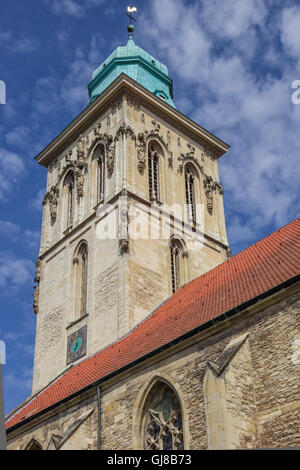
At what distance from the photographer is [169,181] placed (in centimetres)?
2361

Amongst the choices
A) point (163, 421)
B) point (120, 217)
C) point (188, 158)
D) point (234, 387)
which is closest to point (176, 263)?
point (120, 217)

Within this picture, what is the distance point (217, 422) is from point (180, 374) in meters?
2.07

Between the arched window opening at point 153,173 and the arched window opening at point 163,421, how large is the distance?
9.96 meters

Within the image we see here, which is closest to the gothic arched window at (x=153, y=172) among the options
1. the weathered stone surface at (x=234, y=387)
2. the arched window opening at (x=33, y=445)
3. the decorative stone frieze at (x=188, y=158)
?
the decorative stone frieze at (x=188, y=158)

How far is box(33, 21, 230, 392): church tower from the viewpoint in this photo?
20438 mm

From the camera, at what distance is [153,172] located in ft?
76.9

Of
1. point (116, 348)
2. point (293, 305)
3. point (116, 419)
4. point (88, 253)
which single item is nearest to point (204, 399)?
point (293, 305)

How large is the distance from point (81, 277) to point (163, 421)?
1002 cm

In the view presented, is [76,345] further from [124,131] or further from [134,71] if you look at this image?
[134,71]

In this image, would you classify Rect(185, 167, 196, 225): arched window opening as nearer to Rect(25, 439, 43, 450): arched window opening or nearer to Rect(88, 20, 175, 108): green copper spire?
Rect(88, 20, 175, 108): green copper spire

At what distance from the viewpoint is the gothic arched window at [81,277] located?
21.8 meters

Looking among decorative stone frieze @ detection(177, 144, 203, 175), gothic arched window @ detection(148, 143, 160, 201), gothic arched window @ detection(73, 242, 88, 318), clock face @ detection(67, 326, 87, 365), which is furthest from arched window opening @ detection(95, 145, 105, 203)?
clock face @ detection(67, 326, 87, 365)

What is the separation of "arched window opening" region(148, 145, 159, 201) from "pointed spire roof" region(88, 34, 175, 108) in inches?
149
